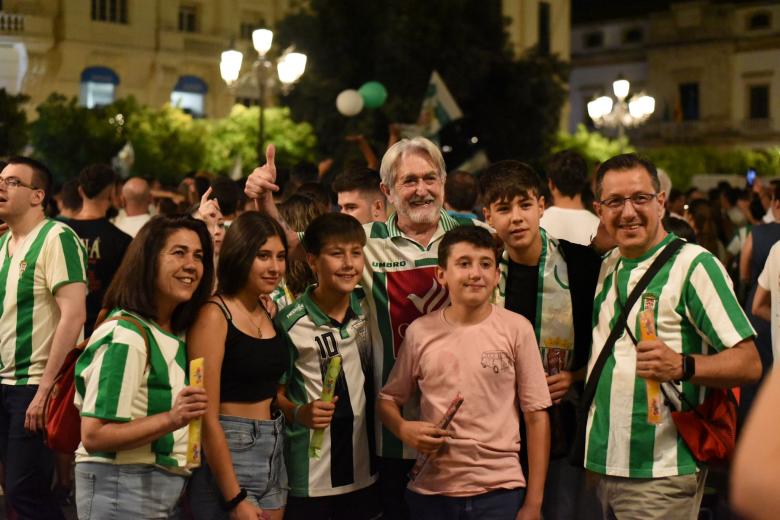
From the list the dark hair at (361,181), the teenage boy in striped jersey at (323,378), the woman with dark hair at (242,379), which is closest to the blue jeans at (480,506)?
the teenage boy in striped jersey at (323,378)

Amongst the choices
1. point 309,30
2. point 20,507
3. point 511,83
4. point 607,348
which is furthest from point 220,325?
point 511,83

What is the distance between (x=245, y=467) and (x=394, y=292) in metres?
1.07

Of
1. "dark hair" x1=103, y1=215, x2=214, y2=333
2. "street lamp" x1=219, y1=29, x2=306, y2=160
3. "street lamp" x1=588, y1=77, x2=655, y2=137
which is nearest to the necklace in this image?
"dark hair" x1=103, y1=215, x2=214, y2=333

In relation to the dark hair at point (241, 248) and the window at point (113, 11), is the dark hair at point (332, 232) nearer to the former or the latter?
the dark hair at point (241, 248)

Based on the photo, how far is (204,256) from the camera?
4.24 metres

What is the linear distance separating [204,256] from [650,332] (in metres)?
1.74

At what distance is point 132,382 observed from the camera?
3.85m

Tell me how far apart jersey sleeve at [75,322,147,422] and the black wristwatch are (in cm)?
196

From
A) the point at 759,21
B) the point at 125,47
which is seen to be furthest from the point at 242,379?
the point at 759,21

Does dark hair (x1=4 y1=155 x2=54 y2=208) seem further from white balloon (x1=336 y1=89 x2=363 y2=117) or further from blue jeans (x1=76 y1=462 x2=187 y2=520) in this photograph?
white balloon (x1=336 y1=89 x2=363 y2=117)

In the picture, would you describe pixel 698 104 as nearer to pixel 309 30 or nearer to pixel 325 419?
pixel 309 30

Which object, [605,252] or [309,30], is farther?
[309,30]

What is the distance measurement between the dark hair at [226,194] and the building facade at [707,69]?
5816cm

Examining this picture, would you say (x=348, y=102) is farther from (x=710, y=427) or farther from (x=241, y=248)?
(x=710, y=427)
